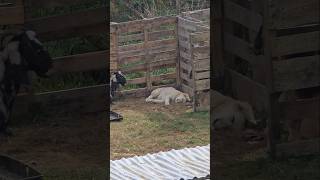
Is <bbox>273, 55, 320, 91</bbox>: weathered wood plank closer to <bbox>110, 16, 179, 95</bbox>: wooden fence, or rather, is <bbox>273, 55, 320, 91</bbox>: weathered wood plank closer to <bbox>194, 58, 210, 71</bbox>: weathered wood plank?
<bbox>194, 58, 210, 71</bbox>: weathered wood plank

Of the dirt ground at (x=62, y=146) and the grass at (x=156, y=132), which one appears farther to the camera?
the grass at (x=156, y=132)

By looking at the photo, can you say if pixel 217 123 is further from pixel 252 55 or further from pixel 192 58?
pixel 192 58

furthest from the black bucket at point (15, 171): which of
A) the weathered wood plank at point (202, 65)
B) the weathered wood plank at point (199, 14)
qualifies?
the weathered wood plank at point (199, 14)

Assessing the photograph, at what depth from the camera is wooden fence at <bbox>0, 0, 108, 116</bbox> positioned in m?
3.49

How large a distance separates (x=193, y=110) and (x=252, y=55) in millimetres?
960

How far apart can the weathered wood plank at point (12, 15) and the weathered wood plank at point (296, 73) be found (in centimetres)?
117

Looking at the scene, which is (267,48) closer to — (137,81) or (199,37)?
(199,37)

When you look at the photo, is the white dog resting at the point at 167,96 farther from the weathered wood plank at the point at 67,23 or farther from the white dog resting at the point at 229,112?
the weathered wood plank at the point at 67,23

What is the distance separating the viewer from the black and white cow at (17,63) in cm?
350

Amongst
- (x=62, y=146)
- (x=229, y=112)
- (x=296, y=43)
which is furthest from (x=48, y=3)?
(x=296, y=43)

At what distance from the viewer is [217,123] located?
391 centimetres

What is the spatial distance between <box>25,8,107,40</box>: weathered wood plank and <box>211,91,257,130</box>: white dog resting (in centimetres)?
67

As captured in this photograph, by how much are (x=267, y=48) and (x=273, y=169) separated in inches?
24.1

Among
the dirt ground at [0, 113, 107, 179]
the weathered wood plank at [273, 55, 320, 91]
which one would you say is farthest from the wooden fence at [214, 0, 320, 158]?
the dirt ground at [0, 113, 107, 179]
